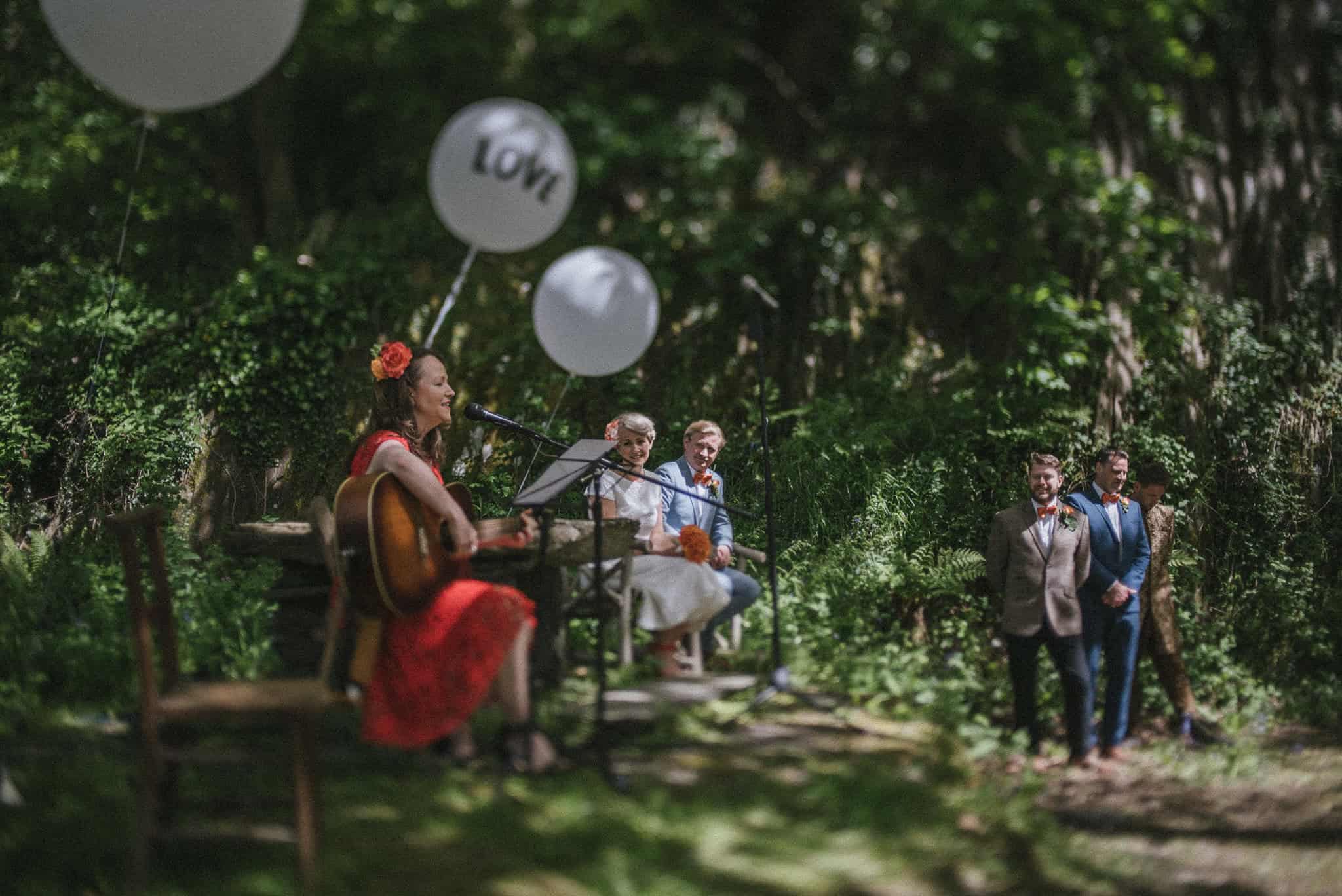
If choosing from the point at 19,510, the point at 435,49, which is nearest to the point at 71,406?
the point at 19,510

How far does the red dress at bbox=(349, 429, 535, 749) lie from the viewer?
3.98 m

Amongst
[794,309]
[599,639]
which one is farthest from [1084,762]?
[794,309]

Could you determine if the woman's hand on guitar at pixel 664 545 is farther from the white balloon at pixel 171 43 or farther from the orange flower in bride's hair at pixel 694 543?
the white balloon at pixel 171 43

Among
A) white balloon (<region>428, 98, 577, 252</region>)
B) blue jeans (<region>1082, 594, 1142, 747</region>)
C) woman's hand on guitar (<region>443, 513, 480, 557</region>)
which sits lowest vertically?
blue jeans (<region>1082, 594, 1142, 747</region>)

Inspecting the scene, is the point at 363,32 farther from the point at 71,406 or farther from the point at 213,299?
the point at 71,406

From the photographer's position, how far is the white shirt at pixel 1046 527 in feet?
16.7

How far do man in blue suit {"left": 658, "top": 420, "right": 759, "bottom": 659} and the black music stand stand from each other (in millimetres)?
902

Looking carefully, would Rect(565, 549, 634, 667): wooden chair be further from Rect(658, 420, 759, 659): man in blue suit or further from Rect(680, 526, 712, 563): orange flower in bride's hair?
Rect(658, 420, 759, 659): man in blue suit

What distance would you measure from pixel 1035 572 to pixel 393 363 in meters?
3.23

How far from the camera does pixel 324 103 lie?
11.9m

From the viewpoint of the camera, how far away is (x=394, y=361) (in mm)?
4500

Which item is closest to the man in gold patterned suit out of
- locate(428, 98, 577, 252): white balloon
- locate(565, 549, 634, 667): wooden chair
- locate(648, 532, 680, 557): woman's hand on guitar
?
locate(648, 532, 680, 557): woman's hand on guitar

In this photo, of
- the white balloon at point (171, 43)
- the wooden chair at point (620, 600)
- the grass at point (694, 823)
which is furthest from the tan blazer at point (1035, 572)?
the white balloon at point (171, 43)

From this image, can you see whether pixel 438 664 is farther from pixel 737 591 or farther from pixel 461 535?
pixel 737 591
